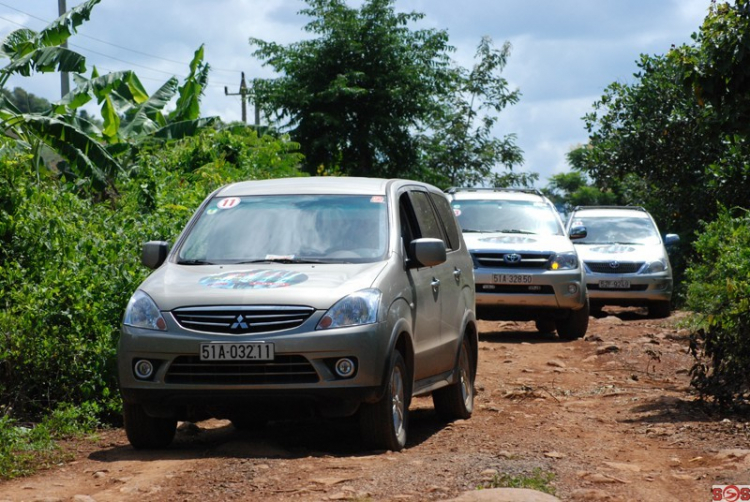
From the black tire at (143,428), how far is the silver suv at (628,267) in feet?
43.5

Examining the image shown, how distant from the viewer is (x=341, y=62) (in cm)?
3356

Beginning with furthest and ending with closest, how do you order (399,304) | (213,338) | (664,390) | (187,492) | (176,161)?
(176,161), (664,390), (399,304), (213,338), (187,492)

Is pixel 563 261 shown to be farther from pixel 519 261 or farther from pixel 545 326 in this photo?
pixel 545 326

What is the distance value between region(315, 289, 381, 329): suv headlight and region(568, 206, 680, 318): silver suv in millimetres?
13291

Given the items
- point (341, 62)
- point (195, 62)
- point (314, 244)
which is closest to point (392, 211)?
point (314, 244)

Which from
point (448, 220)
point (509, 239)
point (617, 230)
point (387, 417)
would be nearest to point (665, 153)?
point (617, 230)

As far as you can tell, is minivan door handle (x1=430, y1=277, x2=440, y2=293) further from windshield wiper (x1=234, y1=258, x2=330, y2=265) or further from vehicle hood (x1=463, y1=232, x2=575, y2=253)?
vehicle hood (x1=463, y1=232, x2=575, y2=253)

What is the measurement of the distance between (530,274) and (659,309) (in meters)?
5.47

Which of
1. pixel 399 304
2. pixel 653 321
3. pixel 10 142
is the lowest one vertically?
pixel 653 321

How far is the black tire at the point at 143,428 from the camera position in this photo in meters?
7.70

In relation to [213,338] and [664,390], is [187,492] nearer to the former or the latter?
[213,338]

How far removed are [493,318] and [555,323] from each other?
3.83 feet

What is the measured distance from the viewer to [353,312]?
7352mm

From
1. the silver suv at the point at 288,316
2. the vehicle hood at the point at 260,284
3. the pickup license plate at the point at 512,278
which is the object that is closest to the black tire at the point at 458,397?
the silver suv at the point at 288,316
